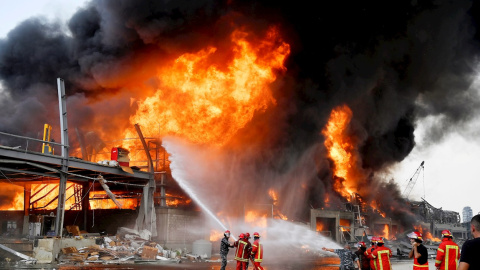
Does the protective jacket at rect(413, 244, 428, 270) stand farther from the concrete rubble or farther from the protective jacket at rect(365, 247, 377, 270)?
the concrete rubble

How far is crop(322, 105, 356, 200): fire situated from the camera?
50.8 metres

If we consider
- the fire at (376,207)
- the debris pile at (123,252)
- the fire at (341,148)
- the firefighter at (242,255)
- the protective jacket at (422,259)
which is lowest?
the debris pile at (123,252)

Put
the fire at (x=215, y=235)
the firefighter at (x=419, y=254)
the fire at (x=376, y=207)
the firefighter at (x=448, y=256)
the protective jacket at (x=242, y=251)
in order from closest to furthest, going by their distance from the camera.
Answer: the firefighter at (x=448, y=256) → the firefighter at (x=419, y=254) → the protective jacket at (x=242, y=251) → the fire at (x=215, y=235) → the fire at (x=376, y=207)

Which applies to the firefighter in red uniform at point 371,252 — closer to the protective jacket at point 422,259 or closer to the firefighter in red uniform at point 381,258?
the firefighter in red uniform at point 381,258

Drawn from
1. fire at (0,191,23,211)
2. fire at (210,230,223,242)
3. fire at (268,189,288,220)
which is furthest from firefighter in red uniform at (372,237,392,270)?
fire at (268,189,288,220)

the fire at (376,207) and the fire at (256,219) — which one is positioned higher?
the fire at (376,207)

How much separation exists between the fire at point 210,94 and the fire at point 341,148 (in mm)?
14759

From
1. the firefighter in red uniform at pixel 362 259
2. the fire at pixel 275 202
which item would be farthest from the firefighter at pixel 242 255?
the fire at pixel 275 202

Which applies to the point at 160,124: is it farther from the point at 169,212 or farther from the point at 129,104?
the point at 169,212

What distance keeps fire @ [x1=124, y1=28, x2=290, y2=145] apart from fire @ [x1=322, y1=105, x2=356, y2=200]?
14.8m

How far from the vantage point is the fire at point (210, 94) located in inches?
1308

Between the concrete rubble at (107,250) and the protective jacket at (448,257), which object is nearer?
the protective jacket at (448,257)

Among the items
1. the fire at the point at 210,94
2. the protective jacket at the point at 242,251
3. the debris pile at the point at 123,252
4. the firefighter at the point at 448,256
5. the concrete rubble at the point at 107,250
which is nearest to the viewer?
the firefighter at the point at 448,256

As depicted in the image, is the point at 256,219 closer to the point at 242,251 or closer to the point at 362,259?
the point at 242,251
